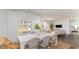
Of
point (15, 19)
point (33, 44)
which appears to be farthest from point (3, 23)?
point (33, 44)

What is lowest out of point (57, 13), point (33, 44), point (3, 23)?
point (33, 44)


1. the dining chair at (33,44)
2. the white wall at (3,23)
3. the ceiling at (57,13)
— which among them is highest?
the ceiling at (57,13)

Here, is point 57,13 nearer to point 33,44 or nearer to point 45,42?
point 45,42

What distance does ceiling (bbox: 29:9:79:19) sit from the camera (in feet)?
10.5

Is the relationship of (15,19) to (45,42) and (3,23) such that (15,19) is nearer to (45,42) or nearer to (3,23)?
(3,23)

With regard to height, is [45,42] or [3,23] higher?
[3,23]

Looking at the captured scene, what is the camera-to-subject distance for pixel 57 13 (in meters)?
3.22

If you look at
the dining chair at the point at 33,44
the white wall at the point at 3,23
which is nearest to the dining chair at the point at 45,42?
the dining chair at the point at 33,44

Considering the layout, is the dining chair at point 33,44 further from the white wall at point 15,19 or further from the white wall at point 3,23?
the white wall at point 3,23

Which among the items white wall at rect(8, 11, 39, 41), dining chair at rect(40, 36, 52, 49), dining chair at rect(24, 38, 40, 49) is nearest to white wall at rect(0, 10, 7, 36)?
white wall at rect(8, 11, 39, 41)

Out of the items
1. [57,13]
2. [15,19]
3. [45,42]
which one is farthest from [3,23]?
[57,13]

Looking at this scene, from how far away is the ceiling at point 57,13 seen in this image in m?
3.19
